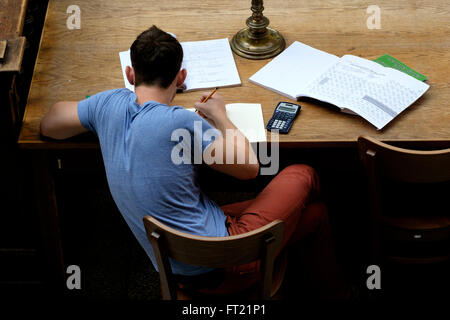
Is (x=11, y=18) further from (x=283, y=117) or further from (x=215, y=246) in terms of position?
(x=215, y=246)

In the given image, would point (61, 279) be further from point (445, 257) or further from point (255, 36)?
point (445, 257)

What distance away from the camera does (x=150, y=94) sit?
1.68 m

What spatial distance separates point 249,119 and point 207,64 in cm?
31

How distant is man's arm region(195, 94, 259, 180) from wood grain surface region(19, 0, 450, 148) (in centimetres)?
14

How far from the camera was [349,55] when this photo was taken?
6.98ft

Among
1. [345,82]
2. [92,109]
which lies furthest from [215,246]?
[345,82]

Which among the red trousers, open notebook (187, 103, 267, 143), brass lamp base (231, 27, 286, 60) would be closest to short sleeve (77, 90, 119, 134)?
open notebook (187, 103, 267, 143)

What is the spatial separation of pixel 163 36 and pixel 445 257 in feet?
3.86

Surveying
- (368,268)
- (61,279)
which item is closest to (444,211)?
(368,268)

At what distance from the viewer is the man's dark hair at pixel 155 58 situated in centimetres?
165

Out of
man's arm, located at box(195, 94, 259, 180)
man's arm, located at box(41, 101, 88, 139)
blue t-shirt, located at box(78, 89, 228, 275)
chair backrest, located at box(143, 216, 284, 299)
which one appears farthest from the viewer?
man's arm, located at box(41, 101, 88, 139)

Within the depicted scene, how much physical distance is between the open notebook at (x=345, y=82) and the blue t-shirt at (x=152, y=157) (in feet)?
1.56

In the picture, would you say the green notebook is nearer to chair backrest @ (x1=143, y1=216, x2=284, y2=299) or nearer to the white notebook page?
the white notebook page

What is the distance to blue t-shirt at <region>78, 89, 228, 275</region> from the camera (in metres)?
1.60
